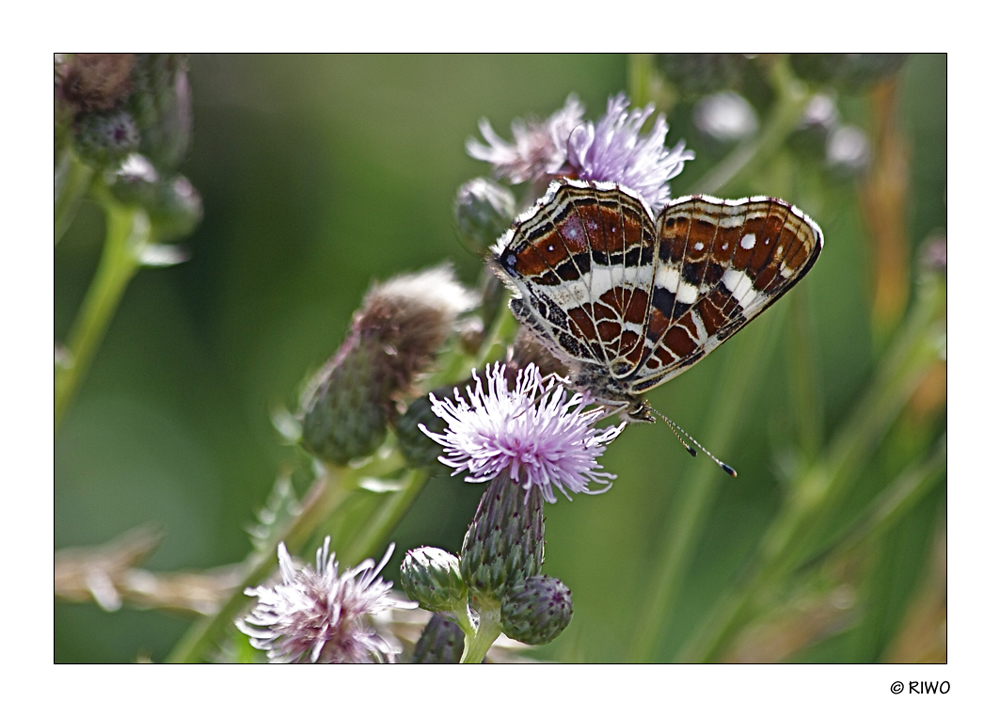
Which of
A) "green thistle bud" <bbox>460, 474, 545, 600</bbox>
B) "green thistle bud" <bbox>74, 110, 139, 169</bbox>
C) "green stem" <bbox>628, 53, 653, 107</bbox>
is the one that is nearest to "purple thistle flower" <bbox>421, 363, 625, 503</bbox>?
"green thistle bud" <bbox>460, 474, 545, 600</bbox>

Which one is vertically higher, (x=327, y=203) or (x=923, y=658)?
(x=327, y=203)

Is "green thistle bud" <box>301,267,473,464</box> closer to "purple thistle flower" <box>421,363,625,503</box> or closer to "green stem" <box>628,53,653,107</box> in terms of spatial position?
"purple thistle flower" <box>421,363,625,503</box>

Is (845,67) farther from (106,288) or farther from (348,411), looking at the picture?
(106,288)

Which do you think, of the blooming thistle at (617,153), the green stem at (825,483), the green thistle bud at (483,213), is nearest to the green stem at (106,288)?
the green thistle bud at (483,213)

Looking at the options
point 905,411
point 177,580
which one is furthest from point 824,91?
point 177,580
